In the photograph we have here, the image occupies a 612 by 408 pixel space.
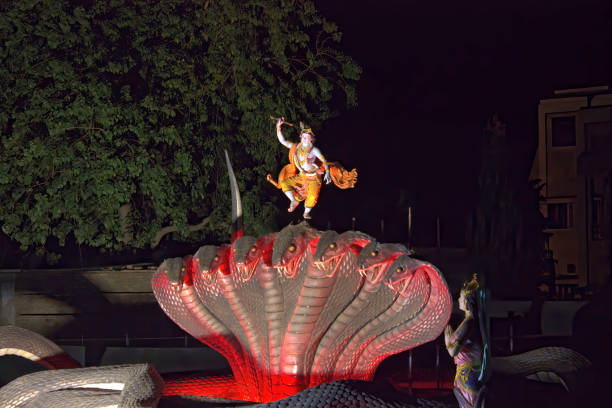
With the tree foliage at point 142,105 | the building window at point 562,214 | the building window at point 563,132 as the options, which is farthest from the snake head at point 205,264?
the building window at point 563,132

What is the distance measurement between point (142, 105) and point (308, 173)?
16.5 feet

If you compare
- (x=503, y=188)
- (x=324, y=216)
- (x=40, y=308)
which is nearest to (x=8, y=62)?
(x=40, y=308)

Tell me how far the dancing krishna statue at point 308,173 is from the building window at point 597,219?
9.00m

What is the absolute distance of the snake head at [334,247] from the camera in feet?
12.5

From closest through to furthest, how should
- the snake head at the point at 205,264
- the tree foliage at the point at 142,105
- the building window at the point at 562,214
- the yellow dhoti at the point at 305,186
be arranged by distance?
the snake head at the point at 205,264 < the yellow dhoti at the point at 305,186 < the tree foliage at the point at 142,105 < the building window at the point at 562,214

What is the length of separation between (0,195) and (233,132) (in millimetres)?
3284

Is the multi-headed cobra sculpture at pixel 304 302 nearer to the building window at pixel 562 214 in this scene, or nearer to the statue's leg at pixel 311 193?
the statue's leg at pixel 311 193

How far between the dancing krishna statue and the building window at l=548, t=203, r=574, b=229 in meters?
9.02

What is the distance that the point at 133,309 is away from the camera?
392 inches

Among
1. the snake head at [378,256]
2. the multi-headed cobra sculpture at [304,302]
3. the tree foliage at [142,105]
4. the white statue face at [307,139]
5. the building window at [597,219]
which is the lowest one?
the multi-headed cobra sculpture at [304,302]

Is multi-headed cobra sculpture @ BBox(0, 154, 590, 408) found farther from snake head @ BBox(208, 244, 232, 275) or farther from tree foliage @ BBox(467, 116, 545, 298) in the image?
tree foliage @ BBox(467, 116, 545, 298)

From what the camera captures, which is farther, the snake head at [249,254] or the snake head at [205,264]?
the snake head at [205,264]

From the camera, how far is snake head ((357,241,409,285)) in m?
3.71

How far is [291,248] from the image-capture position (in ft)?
12.6
